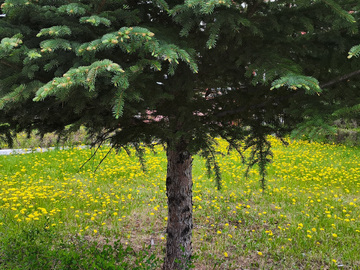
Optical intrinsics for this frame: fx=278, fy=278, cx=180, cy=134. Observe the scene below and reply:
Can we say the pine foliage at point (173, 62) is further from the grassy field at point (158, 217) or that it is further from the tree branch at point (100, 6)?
the grassy field at point (158, 217)

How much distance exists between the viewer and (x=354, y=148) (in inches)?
422

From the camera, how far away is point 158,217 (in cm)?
493

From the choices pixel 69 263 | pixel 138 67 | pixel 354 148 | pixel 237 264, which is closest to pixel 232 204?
pixel 237 264

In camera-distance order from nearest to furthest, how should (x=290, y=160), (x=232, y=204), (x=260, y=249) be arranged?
(x=260, y=249) → (x=232, y=204) → (x=290, y=160)

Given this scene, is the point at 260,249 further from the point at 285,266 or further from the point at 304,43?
the point at 304,43

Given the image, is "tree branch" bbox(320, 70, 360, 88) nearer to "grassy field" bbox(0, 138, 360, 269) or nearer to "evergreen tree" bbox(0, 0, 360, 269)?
"evergreen tree" bbox(0, 0, 360, 269)

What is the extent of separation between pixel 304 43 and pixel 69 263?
3.28m

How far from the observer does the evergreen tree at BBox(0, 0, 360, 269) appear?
1.56m

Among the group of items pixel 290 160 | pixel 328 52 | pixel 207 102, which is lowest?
pixel 290 160

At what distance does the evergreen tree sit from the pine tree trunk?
250 mm

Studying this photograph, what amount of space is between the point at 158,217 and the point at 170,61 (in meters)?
3.92

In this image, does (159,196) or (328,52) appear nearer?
(328,52)

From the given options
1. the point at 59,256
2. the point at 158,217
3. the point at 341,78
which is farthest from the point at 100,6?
the point at 158,217

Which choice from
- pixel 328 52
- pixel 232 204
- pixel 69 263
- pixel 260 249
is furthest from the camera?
pixel 232 204
